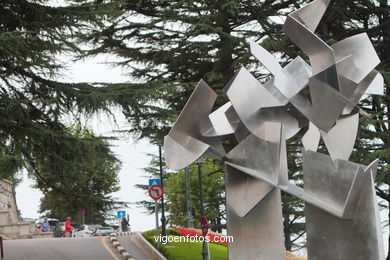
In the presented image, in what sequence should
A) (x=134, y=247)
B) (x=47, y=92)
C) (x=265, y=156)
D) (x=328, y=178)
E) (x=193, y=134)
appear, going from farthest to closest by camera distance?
(x=134, y=247), (x=47, y=92), (x=193, y=134), (x=265, y=156), (x=328, y=178)

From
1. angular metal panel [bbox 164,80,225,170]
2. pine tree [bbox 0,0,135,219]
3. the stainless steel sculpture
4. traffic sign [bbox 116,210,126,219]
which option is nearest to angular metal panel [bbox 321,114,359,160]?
the stainless steel sculpture

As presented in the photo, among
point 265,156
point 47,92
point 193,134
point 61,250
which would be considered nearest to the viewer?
point 265,156

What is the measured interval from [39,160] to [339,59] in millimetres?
10569

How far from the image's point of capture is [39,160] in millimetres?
19156

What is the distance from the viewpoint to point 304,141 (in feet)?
38.5

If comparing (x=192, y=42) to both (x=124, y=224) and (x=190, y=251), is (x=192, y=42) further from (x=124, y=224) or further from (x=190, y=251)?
(x=124, y=224)

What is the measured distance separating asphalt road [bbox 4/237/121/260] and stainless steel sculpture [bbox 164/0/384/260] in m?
10.7

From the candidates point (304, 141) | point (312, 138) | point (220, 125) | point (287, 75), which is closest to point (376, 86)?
point (312, 138)

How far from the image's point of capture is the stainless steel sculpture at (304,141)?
1004cm

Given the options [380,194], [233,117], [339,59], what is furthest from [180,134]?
[380,194]

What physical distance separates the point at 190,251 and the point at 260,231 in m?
10.1

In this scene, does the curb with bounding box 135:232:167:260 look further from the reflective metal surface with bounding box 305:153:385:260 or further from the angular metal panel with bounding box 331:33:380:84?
the angular metal panel with bounding box 331:33:380:84

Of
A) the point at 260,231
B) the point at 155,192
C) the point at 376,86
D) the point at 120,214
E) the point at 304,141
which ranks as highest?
the point at 120,214

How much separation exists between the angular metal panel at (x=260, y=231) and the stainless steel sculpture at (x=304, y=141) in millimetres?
16
